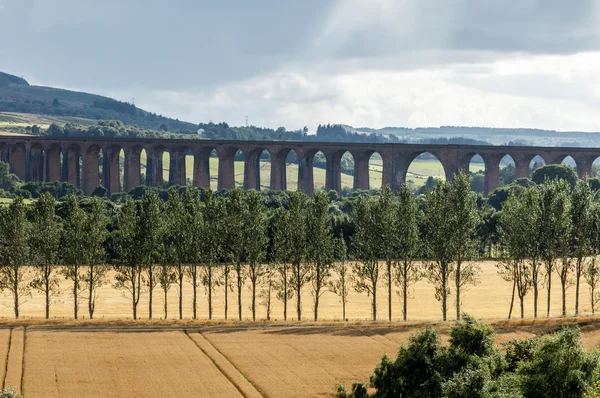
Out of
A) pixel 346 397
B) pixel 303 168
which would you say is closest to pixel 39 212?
pixel 346 397

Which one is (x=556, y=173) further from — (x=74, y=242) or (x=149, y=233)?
(x=74, y=242)

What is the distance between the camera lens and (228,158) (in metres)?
161

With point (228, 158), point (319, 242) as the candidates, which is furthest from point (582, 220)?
point (228, 158)

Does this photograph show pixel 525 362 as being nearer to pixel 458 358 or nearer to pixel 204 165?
pixel 458 358

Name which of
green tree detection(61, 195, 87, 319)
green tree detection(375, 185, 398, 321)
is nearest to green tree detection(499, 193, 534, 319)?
green tree detection(375, 185, 398, 321)

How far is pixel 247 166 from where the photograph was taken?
159 meters

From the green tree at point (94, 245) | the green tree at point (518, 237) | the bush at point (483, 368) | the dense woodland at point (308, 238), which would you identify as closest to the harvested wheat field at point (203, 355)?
the bush at point (483, 368)

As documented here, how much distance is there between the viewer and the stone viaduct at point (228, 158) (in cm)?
14062

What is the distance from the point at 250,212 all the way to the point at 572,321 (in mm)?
22897

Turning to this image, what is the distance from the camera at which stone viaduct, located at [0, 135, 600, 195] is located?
141 m

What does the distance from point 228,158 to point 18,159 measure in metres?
47.7

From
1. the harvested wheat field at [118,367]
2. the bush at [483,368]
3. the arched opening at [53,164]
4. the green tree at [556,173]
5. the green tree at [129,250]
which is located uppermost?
the arched opening at [53,164]

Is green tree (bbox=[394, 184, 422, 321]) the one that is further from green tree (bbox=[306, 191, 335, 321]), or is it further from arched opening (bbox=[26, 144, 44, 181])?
Answer: arched opening (bbox=[26, 144, 44, 181])

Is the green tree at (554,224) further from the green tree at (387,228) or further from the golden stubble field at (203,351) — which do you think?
the green tree at (387,228)
